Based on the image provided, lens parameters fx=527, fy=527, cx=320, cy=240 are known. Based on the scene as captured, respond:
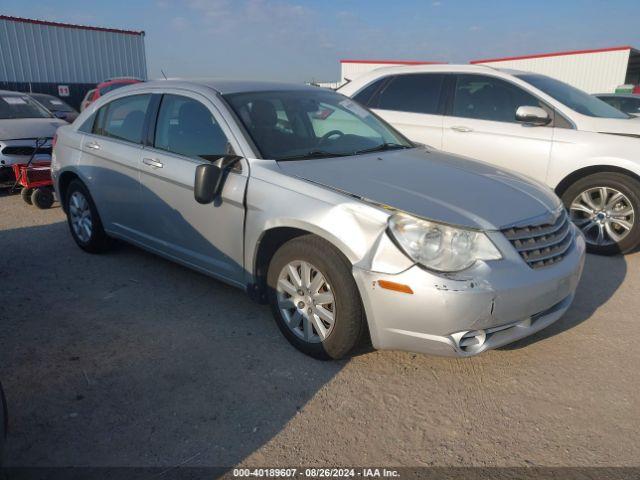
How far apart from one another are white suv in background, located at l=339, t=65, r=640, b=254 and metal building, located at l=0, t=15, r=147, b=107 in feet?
60.3

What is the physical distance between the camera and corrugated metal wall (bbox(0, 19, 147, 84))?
1933 centimetres

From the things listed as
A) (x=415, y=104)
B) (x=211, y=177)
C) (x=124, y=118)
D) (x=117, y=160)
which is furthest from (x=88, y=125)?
(x=415, y=104)

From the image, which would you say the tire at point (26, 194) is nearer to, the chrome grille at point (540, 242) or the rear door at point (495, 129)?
the rear door at point (495, 129)

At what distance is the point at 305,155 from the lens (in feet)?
11.6

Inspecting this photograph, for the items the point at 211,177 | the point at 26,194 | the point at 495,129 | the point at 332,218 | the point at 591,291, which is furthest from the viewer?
the point at 26,194

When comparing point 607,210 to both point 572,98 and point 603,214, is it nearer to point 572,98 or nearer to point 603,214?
point 603,214

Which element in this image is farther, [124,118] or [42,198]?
[42,198]

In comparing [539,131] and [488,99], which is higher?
[488,99]

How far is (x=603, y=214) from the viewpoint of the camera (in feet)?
16.9

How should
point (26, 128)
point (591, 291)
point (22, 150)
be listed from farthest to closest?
point (26, 128) → point (22, 150) → point (591, 291)

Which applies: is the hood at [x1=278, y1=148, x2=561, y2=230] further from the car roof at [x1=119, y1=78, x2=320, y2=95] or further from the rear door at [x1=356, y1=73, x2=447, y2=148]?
the rear door at [x1=356, y1=73, x2=447, y2=148]

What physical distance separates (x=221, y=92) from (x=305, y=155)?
0.83 metres

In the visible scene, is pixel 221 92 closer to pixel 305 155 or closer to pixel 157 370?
pixel 305 155

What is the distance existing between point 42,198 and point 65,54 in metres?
16.8
